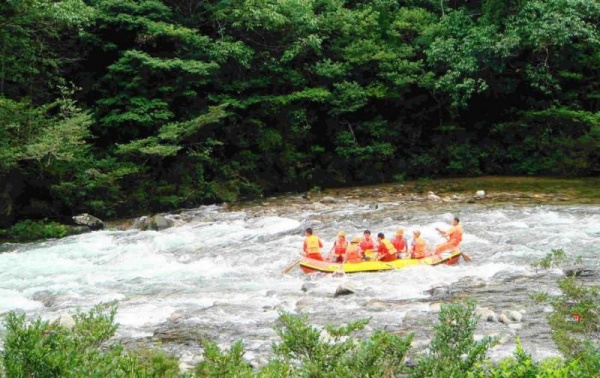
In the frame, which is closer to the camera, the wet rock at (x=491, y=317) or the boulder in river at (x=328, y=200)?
the wet rock at (x=491, y=317)

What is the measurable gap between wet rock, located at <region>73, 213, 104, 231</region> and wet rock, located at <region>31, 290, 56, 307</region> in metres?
6.22

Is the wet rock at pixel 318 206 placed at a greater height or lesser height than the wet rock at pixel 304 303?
lesser

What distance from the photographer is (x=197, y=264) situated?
1301 cm

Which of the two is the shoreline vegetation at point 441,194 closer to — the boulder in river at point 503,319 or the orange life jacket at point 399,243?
the orange life jacket at point 399,243

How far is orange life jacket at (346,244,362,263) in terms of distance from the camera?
1240cm

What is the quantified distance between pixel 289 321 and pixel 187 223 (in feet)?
41.4

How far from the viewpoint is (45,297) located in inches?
419

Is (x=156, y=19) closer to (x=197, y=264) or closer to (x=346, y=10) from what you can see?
(x=346, y=10)

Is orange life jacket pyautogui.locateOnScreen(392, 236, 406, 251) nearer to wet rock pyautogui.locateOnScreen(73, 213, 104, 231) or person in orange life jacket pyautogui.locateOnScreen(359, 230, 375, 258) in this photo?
person in orange life jacket pyautogui.locateOnScreen(359, 230, 375, 258)

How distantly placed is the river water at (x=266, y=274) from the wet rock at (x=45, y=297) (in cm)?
2

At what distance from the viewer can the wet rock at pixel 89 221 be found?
1702 centimetres

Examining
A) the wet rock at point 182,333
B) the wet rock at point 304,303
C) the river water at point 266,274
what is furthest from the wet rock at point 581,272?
the wet rock at point 182,333

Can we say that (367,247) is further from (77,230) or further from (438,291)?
(77,230)

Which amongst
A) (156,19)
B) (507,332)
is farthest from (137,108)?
(507,332)
